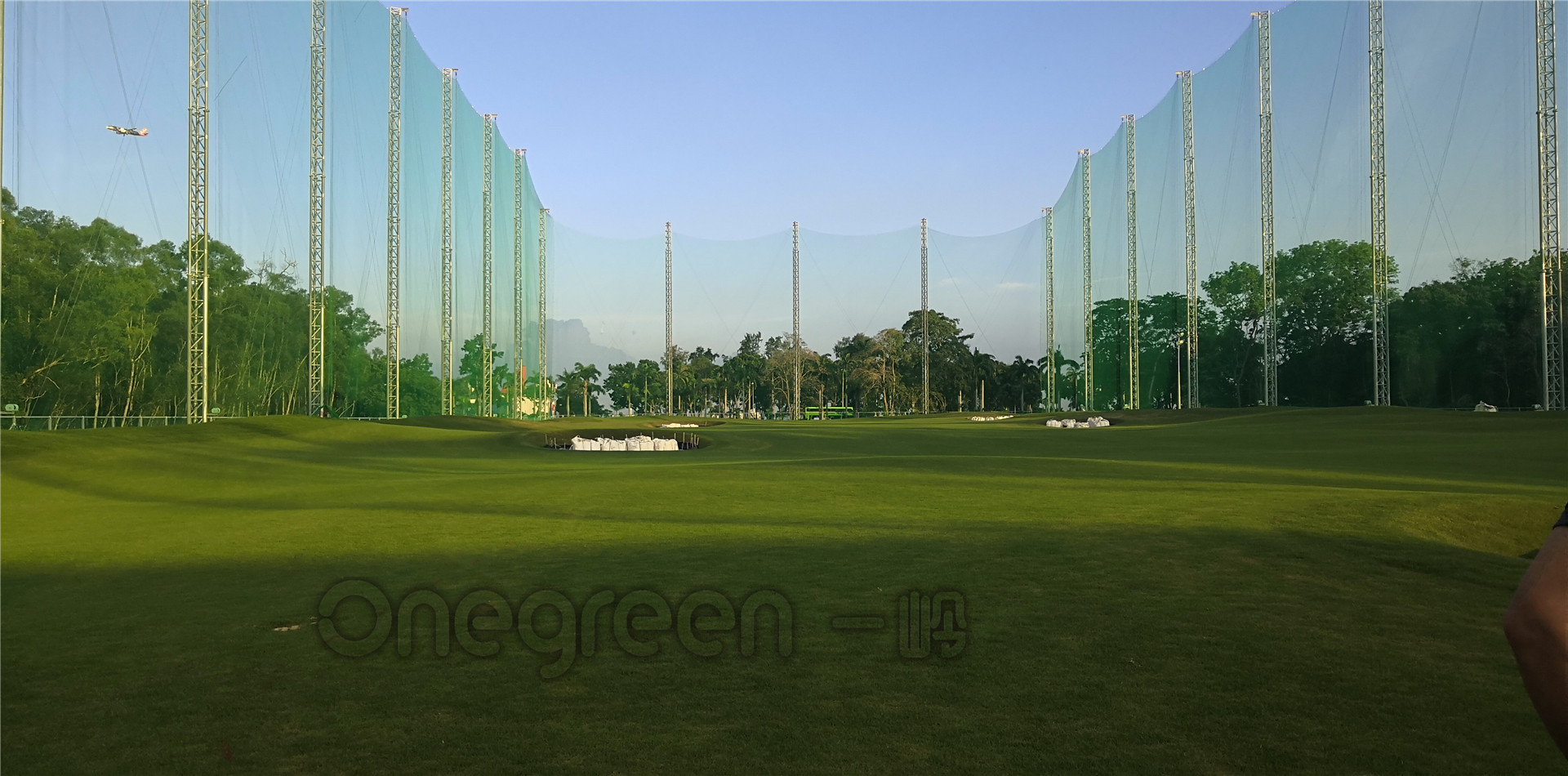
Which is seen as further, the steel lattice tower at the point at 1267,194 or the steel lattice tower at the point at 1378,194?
the steel lattice tower at the point at 1267,194

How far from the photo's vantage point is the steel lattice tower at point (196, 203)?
2591 cm

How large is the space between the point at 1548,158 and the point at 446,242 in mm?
44352

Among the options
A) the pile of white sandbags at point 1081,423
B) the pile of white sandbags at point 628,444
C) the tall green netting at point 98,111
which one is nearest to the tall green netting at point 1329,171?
the pile of white sandbags at point 1081,423

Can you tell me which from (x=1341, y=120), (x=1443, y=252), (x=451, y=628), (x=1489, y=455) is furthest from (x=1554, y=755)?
(x=1341, y=120)

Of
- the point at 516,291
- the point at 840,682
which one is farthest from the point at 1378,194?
the point at 516,291

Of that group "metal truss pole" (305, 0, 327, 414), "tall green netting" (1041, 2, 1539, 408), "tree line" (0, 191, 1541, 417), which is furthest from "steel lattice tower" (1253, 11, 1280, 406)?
"metal truss pole" (305, 0, 327, 414)

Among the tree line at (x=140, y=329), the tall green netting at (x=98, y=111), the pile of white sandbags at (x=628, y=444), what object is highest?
the tall green netting at (x=98, y=111)

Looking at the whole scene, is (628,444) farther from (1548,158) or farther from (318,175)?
(1548,158)

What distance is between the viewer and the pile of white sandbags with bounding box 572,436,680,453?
103 ft

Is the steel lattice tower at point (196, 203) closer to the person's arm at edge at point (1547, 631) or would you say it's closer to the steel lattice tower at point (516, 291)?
the person's arm at edge at point (1547, 631)

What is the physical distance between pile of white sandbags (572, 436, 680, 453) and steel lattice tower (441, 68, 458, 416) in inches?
650

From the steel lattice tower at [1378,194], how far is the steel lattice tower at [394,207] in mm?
38966

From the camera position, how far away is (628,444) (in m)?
31.8

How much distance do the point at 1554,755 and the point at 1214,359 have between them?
65.4 meters
